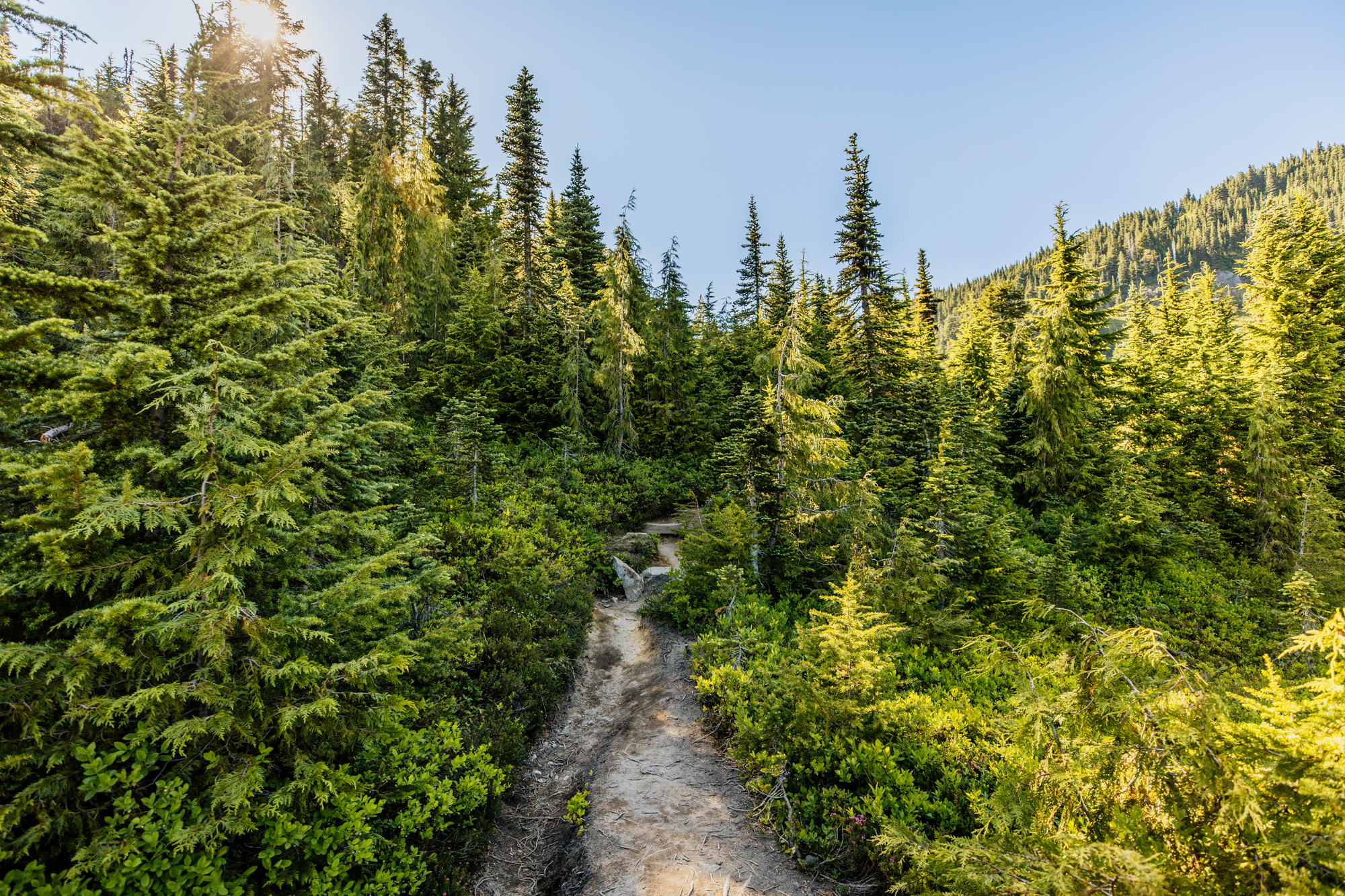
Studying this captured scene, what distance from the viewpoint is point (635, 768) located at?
26.1 ft

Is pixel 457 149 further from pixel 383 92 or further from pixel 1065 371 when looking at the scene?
pixel 1065 371

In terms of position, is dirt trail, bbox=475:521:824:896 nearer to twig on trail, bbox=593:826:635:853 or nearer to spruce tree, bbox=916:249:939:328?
twig on trail, bbox=593:826:635:853

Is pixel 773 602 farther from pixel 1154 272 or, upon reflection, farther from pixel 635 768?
pixel 1154 272

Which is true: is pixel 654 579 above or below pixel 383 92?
below

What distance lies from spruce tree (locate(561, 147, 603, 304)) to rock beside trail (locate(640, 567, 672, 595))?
1765cm

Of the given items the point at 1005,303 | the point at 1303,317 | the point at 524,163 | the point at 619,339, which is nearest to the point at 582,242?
the point at 524,163

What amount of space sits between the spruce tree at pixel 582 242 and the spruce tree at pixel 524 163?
2.32 m

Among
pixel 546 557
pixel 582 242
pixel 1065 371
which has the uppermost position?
pixel 582 242

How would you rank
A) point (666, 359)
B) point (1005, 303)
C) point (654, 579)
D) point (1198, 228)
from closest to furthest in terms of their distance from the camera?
point (654, 579) → point (666, 359) → point (1005, 303) → point (1198, 228)

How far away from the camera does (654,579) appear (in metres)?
15.9

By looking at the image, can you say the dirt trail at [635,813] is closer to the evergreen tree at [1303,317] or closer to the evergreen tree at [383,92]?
the evergreen tree at [1303,317]

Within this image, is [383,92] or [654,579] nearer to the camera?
[654,579]

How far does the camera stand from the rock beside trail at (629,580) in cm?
1559

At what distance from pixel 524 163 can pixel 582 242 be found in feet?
17.6
